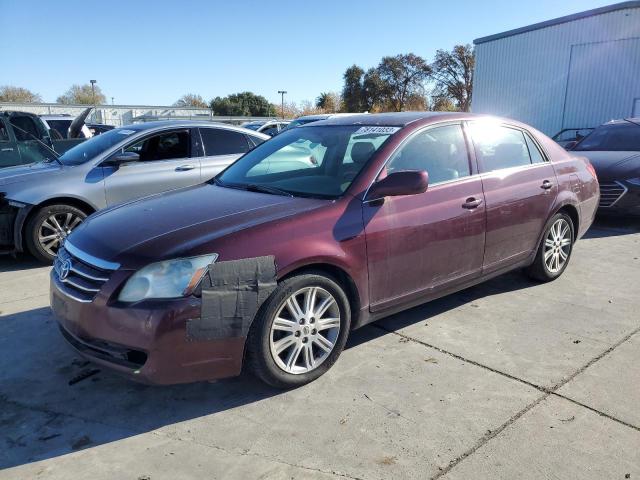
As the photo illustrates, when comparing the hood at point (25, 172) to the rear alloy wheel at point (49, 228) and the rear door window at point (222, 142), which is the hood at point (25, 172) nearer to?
the rear alloy wheel at point (49, 228)

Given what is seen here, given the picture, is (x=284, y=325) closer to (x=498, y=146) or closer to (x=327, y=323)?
(x=327, y=323)

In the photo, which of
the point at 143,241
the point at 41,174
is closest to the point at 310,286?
the point at 143,241

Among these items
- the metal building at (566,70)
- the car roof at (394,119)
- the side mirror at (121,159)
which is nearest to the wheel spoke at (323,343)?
the car roof at (394,119)

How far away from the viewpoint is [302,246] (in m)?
3.03

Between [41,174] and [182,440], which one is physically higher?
[41,174]

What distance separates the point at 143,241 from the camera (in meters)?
2.94

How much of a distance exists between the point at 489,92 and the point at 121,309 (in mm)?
23296

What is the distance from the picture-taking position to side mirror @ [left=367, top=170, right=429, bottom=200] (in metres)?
3.36

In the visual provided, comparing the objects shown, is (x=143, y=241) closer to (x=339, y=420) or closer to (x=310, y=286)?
(x=310, y=286)

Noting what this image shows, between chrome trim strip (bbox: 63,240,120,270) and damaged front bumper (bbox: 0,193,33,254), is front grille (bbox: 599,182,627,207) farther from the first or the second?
damaged front bumper (bbox: 0,193,33,254)

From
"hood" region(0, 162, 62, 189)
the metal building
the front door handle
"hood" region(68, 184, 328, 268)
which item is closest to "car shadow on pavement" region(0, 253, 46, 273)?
"hood" region(0, 162, 62, 189)

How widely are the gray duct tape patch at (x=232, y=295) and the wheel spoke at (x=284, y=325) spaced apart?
181 millimetres

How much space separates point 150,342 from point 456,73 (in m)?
52.6

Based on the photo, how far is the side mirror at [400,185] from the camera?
3.36 meters
